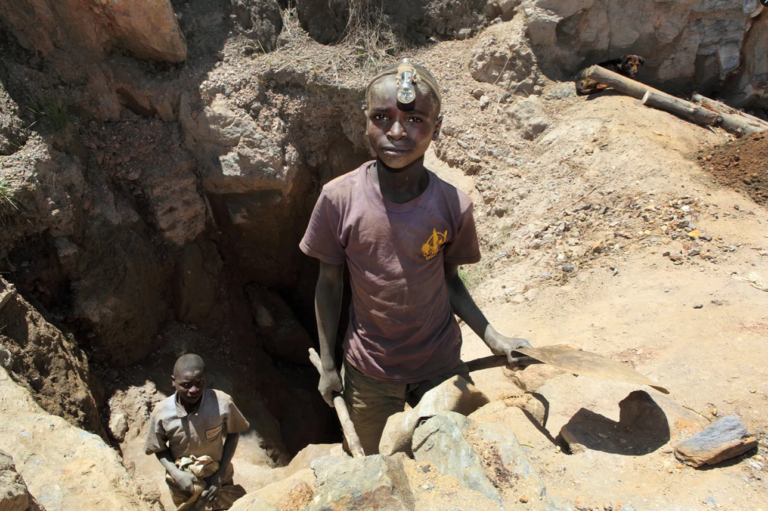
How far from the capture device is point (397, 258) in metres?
2.07

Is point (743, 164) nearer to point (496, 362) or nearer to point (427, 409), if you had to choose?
point (496, 362)

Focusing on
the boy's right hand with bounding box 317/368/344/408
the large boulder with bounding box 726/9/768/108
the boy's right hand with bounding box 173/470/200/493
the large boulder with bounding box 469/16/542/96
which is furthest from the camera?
the large boulder with bounding box 726/9/768/108

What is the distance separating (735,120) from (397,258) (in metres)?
4.63

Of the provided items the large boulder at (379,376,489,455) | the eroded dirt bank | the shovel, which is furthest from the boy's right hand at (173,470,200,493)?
the shovel

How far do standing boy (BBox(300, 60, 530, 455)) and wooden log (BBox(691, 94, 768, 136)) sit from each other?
420 cm

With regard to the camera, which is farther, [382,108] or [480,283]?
[480,283]

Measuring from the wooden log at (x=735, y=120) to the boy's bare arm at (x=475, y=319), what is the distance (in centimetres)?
412

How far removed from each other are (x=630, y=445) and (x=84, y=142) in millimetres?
4340

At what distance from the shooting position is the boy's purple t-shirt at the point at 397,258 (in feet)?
6.75

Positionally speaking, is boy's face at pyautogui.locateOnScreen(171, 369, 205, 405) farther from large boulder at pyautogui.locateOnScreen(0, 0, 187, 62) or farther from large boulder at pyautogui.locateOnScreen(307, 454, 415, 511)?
large boulder at pyautogui.locateOnScreen(0, 0, 187, 62)

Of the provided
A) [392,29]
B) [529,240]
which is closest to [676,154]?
[529,240]

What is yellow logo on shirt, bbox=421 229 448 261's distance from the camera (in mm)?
2064

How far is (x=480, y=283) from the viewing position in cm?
431

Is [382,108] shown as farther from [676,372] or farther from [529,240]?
Result: [529,240]
